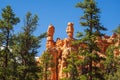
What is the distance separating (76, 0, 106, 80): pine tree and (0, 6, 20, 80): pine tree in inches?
308

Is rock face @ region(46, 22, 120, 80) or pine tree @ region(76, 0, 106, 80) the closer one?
pine tree @ region(76, 0, 106, 80)

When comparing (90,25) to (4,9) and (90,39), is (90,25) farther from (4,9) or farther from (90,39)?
(4,9)

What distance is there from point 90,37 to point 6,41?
946 cm

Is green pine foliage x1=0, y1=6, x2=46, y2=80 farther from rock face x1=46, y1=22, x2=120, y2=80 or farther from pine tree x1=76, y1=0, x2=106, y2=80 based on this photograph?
rock face x1=46, y1=22, x2=120, y2=80

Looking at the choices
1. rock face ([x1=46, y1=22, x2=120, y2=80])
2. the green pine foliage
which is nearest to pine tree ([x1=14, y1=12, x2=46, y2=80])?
the green pine foliage

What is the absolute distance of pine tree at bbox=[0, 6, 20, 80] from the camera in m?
38.5

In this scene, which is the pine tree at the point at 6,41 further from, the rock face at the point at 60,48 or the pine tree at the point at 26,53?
the rock face at the point at 60,48

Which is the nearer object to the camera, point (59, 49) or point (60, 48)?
point (59, 49)

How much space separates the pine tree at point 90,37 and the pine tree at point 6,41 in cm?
784

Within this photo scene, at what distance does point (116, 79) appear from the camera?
55.9 meters

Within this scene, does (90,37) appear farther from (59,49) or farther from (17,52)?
(59,49)

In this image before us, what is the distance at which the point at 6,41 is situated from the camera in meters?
39.4

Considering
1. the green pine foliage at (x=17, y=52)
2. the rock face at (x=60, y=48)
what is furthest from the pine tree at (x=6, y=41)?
the rock face at (x=60, y=48)

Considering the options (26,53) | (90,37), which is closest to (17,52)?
(26,53)
